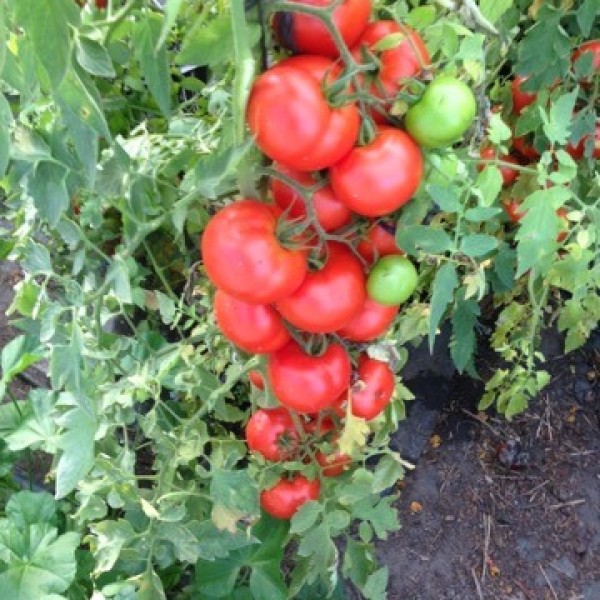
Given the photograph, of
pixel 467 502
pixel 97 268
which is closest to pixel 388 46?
pixel 97 268

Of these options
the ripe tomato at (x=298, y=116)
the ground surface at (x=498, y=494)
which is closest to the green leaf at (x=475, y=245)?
the ripe tomato at (x=298, y=116)

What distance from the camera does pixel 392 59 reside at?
0.56 metres

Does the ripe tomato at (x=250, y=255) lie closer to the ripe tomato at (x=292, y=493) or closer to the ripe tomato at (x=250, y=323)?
the ripe tomato at (x=250, y=323)

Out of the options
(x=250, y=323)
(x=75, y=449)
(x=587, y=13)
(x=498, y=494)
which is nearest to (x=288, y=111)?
(x=250, y=323)

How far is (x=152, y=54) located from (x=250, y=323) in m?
0.24

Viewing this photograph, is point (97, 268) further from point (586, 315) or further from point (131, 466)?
point (586, 315)

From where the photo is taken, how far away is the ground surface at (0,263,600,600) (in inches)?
58.1

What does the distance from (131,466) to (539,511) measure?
93cm

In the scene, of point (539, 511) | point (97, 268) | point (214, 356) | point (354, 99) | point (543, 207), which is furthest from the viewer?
point (539, 511)

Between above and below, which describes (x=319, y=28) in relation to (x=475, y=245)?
above

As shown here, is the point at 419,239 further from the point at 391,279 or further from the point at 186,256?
the point at 186,256

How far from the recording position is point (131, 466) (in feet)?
3.10

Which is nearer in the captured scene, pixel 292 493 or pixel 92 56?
pixel 92 56

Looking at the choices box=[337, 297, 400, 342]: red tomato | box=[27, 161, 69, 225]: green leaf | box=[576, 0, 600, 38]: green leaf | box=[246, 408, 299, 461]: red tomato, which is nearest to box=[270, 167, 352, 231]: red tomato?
box=[337, 297, 400, 342]: red tomato
